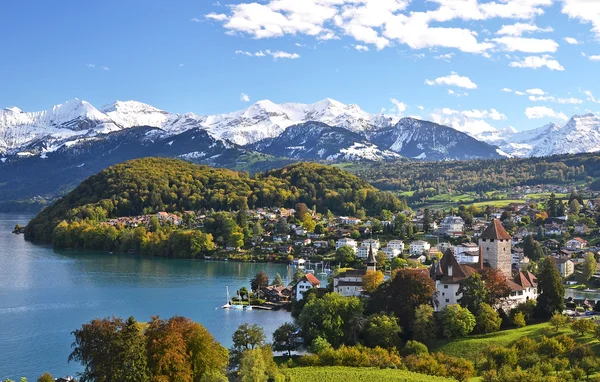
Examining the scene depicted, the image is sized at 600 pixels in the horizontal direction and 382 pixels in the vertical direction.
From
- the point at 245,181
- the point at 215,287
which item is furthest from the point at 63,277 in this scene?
the point at 245,181

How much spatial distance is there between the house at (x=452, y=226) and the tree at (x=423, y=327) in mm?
44830

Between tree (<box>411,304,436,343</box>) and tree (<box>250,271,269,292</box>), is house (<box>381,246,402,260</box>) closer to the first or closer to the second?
tree (<box>250,271,269,292</box>)

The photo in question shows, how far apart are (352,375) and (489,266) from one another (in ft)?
48.5

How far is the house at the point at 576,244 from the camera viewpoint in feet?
216

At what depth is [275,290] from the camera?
49.1 metres

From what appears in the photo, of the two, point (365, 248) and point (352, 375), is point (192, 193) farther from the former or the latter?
point (352, 375)

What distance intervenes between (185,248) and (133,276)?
15791 mm

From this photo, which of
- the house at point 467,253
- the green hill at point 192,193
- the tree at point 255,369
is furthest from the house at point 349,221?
the tree at point 255,369

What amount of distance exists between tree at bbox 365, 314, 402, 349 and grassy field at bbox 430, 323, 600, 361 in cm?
185

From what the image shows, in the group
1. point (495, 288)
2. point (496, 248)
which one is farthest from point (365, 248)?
point (495, 288)

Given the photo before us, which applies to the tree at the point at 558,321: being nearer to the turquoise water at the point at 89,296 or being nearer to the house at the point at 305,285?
the turquoise water at the point at 89,296

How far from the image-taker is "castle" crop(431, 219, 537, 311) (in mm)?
35406

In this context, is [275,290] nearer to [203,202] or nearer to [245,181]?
[203,202]

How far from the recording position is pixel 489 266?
38188 mm
